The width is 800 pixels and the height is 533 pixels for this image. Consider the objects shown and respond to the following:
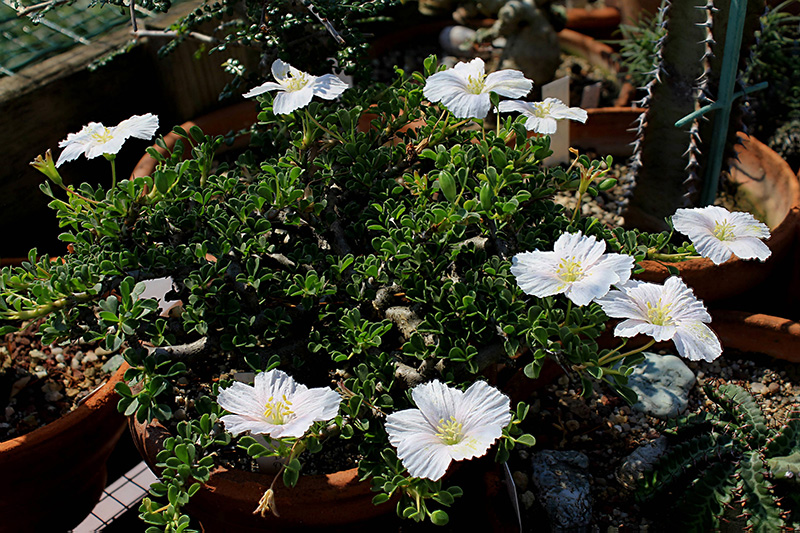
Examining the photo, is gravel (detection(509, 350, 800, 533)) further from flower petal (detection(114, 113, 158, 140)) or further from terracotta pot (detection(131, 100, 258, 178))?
terracotta pot (detection(131, 100, 258, 178))

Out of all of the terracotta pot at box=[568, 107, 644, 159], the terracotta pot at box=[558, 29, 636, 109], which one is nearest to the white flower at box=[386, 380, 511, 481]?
the terracotta pot at box=[568, 107, 644, 159]

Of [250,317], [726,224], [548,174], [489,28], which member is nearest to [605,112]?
[489,28]

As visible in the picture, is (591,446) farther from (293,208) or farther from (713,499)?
(293,208)

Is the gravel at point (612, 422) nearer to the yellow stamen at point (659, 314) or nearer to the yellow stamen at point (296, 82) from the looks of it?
the yellow stamen at point (659, 314)

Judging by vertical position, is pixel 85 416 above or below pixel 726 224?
below

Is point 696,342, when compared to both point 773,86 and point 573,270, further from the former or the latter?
point 773,86

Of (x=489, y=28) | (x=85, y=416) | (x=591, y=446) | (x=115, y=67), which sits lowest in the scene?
(x=591, y=446)

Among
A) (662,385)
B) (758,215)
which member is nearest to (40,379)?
(662,385)
